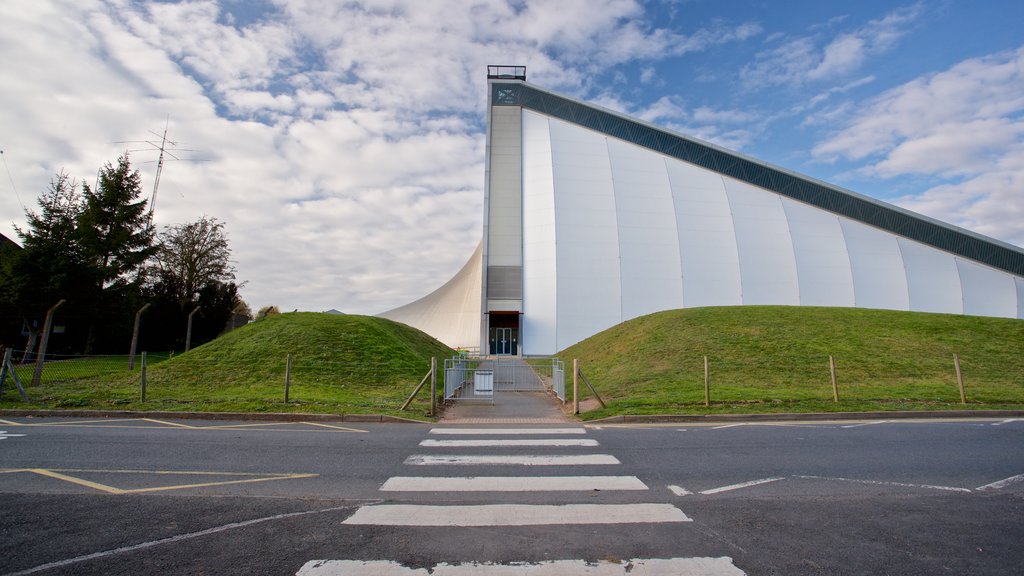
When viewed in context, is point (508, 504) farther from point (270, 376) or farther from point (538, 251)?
point (538, 251)

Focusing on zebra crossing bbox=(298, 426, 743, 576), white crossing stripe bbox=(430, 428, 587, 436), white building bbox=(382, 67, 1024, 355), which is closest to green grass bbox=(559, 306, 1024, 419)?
white crossing stripe bbox=(430, 428, 587, 436)

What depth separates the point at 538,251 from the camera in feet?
130

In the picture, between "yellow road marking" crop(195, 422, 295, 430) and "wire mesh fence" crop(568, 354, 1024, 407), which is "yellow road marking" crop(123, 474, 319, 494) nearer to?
"yellow road marking" crop(195, 422, 295, 430)

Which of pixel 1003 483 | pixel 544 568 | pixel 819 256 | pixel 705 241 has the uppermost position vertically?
pixel 705 241

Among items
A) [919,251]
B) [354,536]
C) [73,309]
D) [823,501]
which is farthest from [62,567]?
[919,251]

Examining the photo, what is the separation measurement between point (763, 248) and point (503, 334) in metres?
22.7

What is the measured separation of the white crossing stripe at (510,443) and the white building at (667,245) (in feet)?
90.2

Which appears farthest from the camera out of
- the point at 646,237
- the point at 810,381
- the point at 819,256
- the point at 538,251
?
the point at 819,256

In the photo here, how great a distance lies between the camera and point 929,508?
17.8 feet

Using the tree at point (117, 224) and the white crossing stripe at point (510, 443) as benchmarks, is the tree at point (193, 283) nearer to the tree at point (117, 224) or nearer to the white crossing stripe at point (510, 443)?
the tree at point (117, 224)

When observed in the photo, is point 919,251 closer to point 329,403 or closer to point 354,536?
point 329,403

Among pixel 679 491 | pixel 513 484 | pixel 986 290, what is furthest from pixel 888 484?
pixel 986 290

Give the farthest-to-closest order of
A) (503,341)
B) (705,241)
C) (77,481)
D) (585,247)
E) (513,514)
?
(503,341)
(705,241)
(585,247)
(77,481)
(513,514)

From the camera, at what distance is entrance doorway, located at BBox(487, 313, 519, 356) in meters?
41.7
